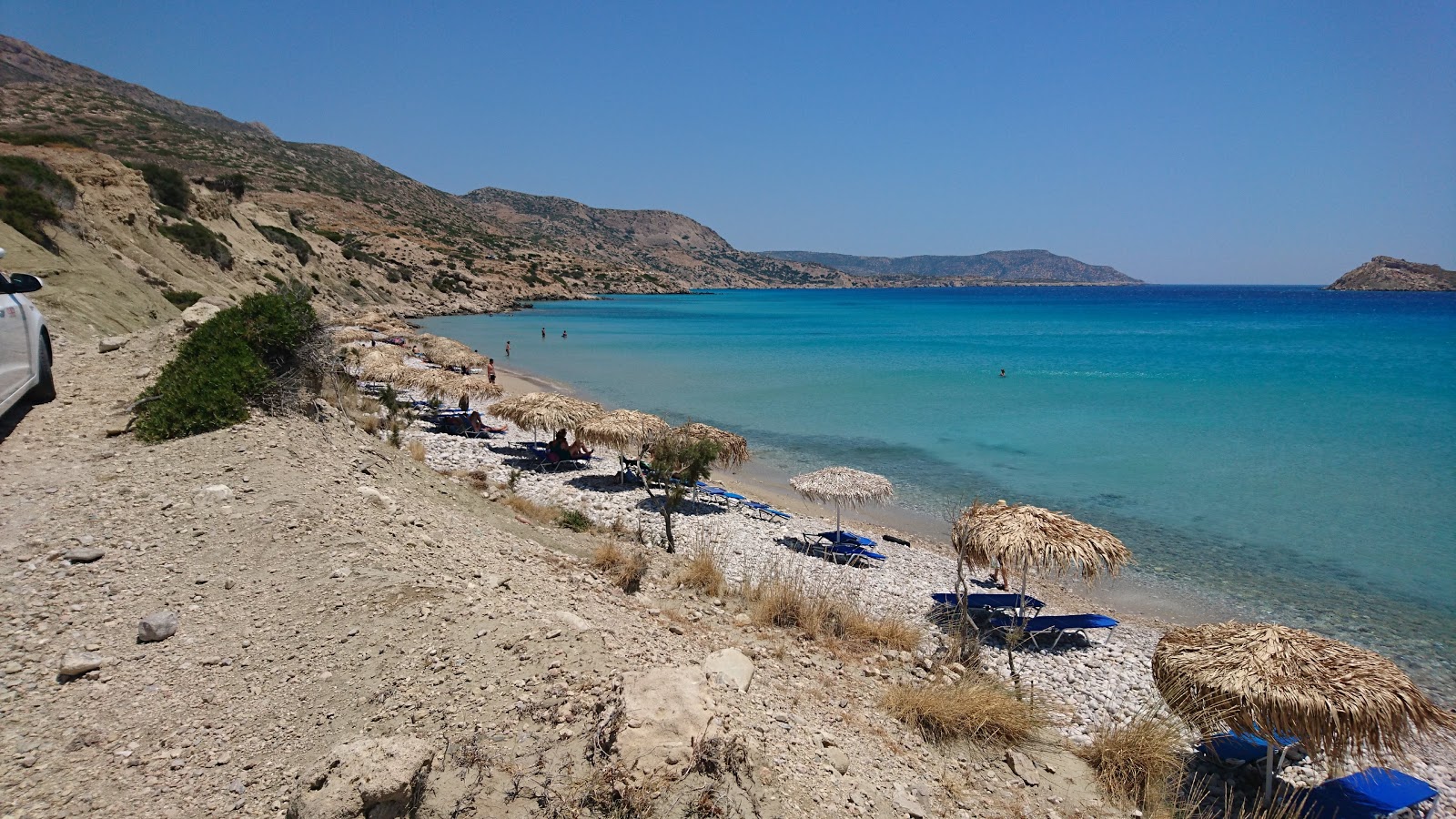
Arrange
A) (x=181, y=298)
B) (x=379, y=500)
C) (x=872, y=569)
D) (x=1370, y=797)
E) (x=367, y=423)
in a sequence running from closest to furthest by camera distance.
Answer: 1. (x=1370, y=797)
2. (x=379, y=500)
3. (x=872, y=569)
4. (x=367, y=423)
5. (x=181, y=298)

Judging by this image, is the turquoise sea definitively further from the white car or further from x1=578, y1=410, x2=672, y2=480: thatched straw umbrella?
the white car

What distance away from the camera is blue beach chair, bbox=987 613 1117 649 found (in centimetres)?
982

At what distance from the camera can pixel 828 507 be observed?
17.1 metres

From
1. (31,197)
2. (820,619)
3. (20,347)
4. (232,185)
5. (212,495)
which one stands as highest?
(232,185)

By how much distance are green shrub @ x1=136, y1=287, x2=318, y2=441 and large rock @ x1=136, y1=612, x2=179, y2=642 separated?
3.72 metres

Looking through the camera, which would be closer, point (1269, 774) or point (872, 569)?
point (1269, 774)

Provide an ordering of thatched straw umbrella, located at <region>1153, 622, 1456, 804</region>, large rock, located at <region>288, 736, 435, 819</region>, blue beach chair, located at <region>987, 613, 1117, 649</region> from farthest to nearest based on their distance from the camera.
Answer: blue beach chair, located at <region>987, 613, 1117, 649</region>
thatched straw umbrella, located at <region>1153, 622, 1456, 804</region>
large rock, located at <region>288, 736, 435, 819</region>

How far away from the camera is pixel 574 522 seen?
36.9 ft

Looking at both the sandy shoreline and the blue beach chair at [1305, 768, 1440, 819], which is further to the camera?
the sandy shoreline

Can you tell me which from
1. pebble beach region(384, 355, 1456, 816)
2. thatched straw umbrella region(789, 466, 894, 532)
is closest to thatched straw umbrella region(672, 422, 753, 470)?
pebble beach region(384, 355, 1456, 816)

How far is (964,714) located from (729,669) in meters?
2.10

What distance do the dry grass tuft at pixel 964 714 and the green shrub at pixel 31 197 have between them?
24.8 metres

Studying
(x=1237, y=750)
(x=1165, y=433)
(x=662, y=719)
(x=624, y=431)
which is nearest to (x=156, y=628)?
(x=662, y=719)

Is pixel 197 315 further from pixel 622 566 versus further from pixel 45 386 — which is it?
pixel 622 566
